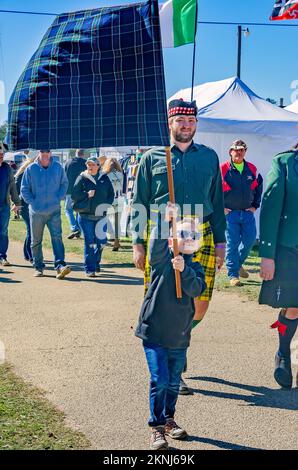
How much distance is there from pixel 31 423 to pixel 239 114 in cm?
1041

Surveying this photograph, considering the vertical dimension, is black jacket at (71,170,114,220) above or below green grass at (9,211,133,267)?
above

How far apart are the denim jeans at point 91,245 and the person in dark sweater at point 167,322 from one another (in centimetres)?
645

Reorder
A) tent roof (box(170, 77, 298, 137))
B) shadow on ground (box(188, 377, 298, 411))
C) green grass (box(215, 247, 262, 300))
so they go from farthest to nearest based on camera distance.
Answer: tent roof (box(170, 77, 298, 137)) < green grass (box(215, 247, 262, 300)) < shadow on ground (box(188, 377, 298, 411))

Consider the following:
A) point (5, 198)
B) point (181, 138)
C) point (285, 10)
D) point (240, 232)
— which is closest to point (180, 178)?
point (181, 138)

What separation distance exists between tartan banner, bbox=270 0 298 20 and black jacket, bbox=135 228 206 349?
5.72m

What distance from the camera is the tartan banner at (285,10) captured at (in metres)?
9.04

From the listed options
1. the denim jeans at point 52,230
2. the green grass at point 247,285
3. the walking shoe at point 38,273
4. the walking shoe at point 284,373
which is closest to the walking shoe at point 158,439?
the walking shoe at point 284,373

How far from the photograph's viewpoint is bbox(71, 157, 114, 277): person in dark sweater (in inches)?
431

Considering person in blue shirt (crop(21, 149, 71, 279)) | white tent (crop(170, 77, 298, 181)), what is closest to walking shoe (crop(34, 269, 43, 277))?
person in blue shirt (crop(21, 149, 71, 279))

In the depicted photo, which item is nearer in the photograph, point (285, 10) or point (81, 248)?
point (285, 10)

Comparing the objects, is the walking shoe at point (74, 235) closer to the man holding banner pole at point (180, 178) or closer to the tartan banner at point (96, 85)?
the man holding banner pole at point (180, 178)

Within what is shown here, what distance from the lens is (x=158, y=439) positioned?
428cm

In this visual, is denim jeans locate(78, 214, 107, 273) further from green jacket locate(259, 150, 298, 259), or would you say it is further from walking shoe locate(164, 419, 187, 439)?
walking shoe locate(164, 419, 187, 439)

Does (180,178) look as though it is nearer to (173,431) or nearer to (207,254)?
(207,254)
